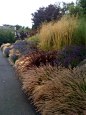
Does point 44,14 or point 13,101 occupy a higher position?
point 44,14

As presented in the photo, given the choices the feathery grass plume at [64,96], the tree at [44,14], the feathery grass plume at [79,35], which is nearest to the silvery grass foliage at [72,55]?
the feathery grass plume at [79,35]

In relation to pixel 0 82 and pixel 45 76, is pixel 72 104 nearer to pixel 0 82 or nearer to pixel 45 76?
pixel 45 76

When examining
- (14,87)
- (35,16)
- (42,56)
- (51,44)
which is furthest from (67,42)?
(35,16)

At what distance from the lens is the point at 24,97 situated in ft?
14.8

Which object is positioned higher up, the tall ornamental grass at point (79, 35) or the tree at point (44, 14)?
the tree at point (44, 14)

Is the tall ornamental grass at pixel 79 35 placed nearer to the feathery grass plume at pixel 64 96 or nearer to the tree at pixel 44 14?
the feathery grass plume at pixel 64 96

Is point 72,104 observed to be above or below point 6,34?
below

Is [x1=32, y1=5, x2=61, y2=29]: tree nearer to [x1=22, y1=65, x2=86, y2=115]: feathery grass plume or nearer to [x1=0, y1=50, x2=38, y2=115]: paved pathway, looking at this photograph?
[x1=0, y1=50, x2=38, y2=115]: paved pathway

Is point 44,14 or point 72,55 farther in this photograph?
point 44,14

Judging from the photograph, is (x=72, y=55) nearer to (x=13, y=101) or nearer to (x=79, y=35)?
(x=79, y=35)

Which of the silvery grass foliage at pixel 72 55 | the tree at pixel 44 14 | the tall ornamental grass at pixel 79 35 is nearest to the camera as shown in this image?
the silvery grass foliage at pixel 72 55

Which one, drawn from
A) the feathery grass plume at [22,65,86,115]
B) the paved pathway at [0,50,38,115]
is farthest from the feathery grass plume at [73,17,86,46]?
the feathery grass plume at [22,65,86,115]

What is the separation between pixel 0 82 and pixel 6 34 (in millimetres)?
29212

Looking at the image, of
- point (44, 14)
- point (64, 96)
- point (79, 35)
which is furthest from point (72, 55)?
point (44, 14)
